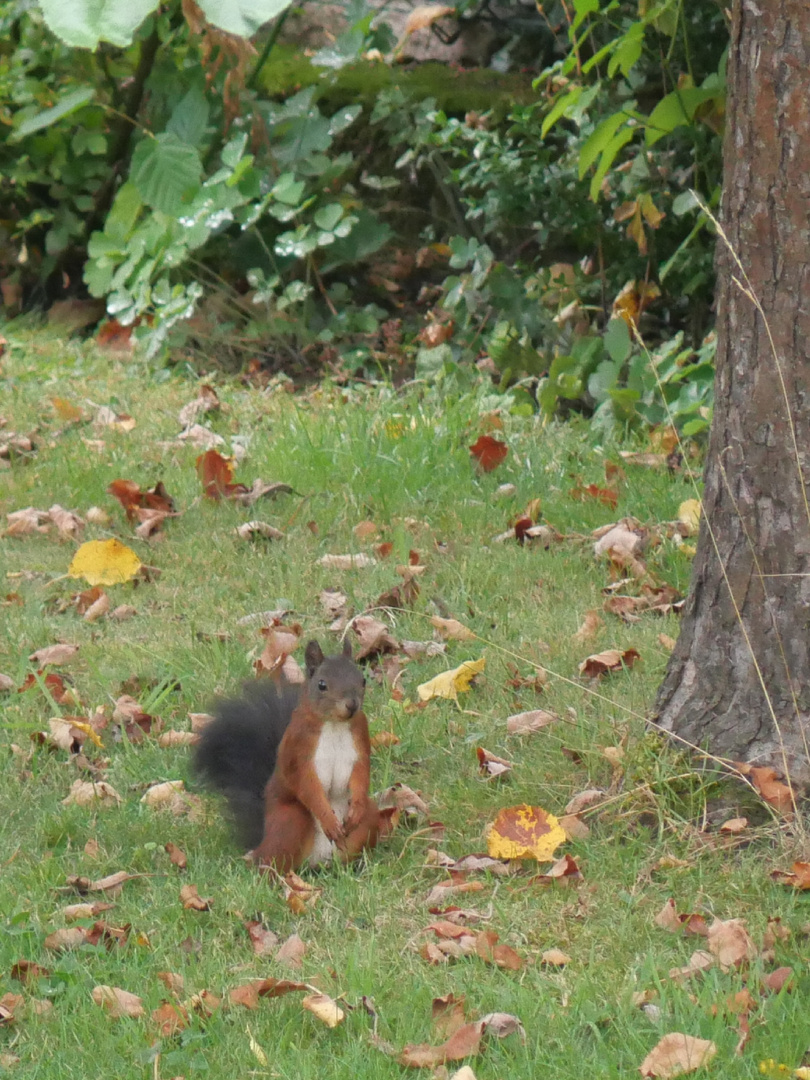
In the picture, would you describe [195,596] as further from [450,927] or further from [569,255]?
[569,255]

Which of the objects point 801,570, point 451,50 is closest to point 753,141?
point 801,570

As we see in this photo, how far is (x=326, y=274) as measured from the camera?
7031 mm

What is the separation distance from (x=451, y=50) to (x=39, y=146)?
8.04ft

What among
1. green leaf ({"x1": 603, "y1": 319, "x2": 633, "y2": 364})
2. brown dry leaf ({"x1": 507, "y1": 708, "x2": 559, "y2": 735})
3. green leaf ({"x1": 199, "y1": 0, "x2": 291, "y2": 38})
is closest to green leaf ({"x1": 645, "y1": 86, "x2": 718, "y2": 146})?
green leaf ({"x1": 603, "y1": 319, "x2": 633, "y2": 364})

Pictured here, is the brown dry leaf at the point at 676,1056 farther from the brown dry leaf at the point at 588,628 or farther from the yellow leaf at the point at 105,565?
the yellow leaf at the point at 105,565

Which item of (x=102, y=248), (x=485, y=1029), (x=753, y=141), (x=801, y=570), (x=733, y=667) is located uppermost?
(x=753, y=141)

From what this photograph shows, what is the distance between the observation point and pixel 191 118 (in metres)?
6.79

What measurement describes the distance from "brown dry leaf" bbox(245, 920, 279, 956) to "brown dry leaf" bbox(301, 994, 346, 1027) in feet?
0.71

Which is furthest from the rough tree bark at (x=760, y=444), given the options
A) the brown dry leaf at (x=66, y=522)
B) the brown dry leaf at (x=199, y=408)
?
the brown dry leaf at (x=199, y=408)

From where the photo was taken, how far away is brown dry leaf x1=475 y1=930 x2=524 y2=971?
2.40m

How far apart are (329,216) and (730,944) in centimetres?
472

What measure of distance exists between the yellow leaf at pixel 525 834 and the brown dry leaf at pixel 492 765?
0.83 ft

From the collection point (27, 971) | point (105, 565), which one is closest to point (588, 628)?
point (105, 565)

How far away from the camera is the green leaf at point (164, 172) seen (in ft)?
20.9
